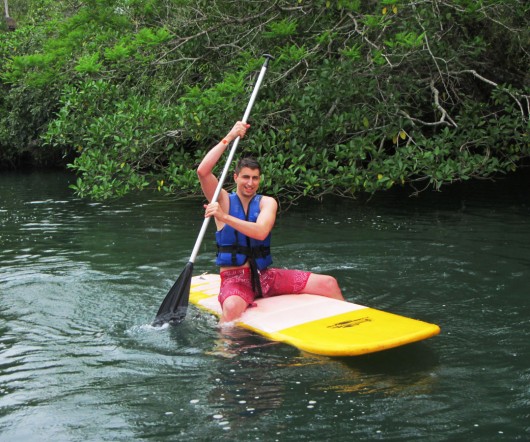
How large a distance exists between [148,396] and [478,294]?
326cm

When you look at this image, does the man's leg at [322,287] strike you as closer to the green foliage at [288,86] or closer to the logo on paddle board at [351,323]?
the logo on paddle board at [351,323]

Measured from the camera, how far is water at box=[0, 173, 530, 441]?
404 centimetres

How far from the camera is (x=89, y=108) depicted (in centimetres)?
1035

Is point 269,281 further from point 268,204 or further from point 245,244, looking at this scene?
point 268,204

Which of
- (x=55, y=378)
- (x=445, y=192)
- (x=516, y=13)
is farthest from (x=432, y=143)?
(x=55, y=378)

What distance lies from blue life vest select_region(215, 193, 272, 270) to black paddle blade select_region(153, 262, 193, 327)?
0.95ft

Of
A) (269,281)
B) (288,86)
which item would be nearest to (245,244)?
(269,281)

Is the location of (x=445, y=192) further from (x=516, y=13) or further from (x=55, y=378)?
(x=55, y=378)

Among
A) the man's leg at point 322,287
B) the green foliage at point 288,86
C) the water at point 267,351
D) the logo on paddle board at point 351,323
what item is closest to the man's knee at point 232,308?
the water at point 267,351

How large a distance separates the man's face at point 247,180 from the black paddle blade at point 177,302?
0.72 m

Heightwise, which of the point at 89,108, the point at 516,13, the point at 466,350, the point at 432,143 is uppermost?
the point at 516,13

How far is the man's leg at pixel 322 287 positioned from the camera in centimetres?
601

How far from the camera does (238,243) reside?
593 centimetres

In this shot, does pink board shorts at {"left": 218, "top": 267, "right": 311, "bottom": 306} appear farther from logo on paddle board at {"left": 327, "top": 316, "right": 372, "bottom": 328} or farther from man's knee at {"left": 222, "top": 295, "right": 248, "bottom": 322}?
logo on paddle board at {"left": 327, "top": 316, "right": 372, "bottom": 328}
